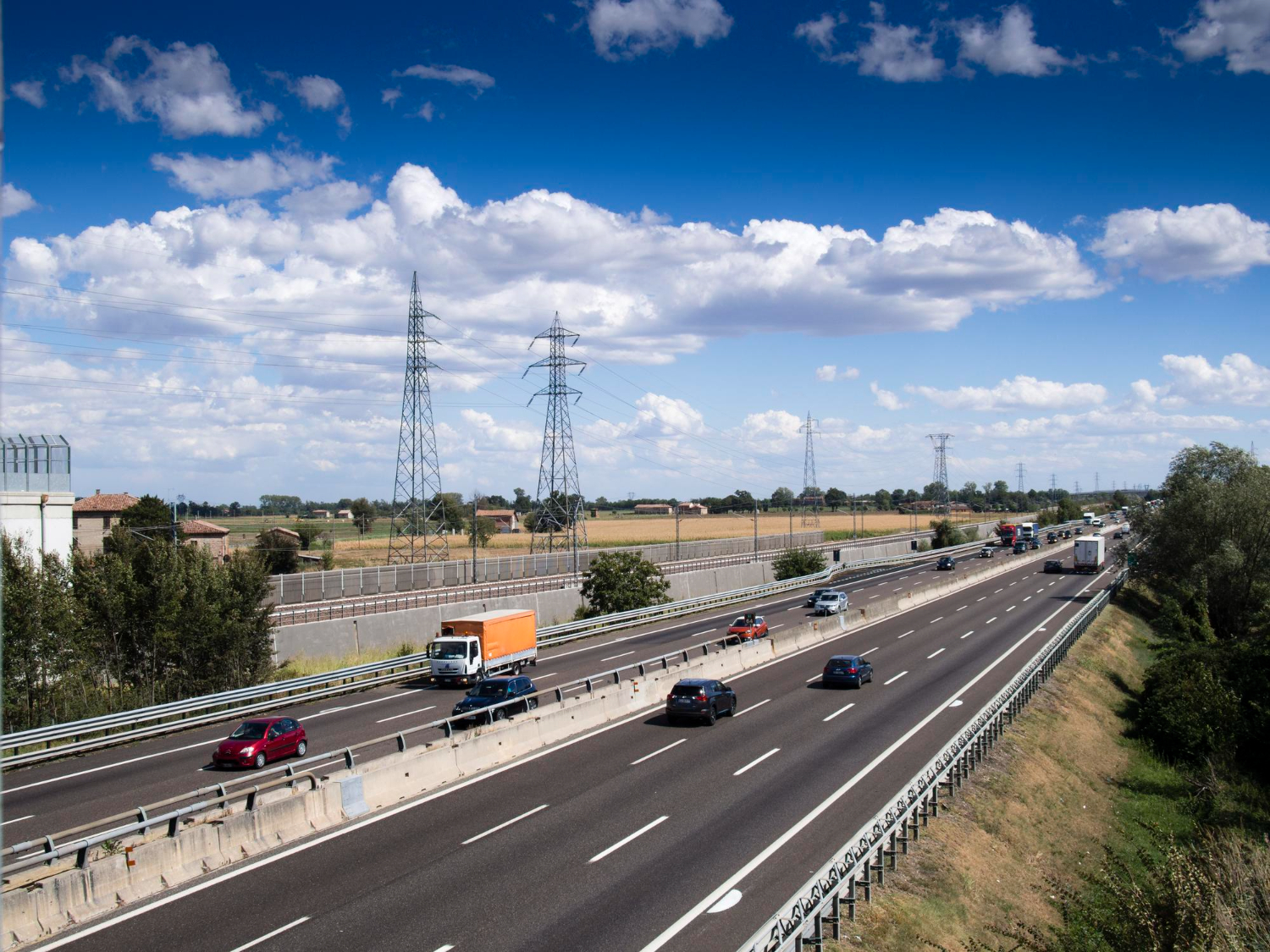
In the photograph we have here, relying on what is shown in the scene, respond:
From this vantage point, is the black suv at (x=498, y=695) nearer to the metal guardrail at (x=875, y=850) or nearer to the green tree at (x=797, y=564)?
the metal guardrail at (x=875, y=850)

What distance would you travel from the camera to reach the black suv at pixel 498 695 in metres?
28.5

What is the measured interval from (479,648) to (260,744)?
1357 cm

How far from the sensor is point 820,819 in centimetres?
1891

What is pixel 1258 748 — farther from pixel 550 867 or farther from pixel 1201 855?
pixel 550 867

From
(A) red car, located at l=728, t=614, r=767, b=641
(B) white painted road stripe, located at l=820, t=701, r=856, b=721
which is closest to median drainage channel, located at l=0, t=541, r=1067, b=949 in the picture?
(B) white painted road stripe, located at l=820, t=701, r=856, b=721

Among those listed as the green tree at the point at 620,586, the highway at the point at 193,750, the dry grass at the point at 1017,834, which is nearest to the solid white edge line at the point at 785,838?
the dry grass at the point at 1017,834

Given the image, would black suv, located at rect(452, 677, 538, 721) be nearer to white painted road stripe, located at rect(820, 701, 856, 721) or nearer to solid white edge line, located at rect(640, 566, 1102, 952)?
white painted road stripe, located at rect(820, 701, 856, 721)

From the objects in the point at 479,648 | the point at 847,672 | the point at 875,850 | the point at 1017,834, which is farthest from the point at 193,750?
the point at 1017,834

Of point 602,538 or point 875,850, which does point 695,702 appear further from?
point 602,538

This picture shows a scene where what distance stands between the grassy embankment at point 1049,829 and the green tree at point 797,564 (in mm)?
41030

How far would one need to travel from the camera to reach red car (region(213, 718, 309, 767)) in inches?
950

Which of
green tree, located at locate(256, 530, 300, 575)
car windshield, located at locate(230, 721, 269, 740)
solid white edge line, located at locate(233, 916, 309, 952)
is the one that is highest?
green tree, located at locate(256, 530, 300, 575)

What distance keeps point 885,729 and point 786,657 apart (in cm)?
1525

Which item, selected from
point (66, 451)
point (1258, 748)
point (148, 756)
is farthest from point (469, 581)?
point (1258, 748)
